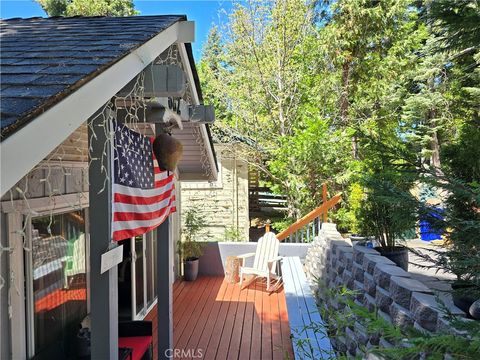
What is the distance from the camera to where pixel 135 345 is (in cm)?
343

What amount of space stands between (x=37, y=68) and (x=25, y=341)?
7.18 feet

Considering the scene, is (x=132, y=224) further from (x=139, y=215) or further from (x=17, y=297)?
(x=17, y=297)

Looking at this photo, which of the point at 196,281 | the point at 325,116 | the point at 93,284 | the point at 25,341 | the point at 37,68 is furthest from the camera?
the point at 325,116

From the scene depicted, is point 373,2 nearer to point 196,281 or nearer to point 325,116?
point 325,116

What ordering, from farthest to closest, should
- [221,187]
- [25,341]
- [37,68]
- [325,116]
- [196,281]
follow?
[325,116]
[221,187]
[196,281]
[25,341]
[37,68]

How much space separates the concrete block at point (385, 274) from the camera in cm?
251

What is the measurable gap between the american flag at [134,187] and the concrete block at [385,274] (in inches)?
67.0

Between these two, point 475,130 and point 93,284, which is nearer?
point 93,284

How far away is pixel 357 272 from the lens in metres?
3.27

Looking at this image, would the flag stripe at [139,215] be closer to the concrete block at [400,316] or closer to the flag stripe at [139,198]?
the flag stripe at [139,198]

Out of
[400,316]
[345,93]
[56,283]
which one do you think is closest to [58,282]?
[56,283]

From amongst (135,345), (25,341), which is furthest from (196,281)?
(25,341)

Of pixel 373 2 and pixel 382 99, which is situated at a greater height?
pixel 373 2

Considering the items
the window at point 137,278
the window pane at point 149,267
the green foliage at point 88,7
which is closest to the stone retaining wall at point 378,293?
the window at point 137,278
